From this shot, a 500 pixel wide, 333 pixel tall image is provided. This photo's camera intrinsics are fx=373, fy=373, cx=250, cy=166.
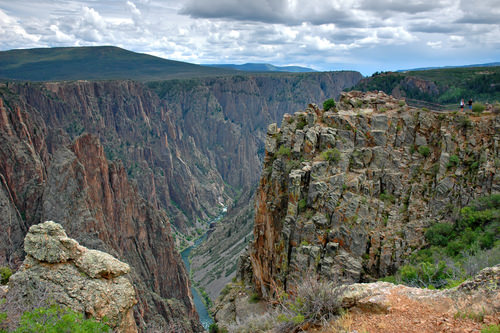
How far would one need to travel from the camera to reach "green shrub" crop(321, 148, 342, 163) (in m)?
20.8

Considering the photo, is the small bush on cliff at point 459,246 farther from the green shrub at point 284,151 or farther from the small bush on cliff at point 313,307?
the green shrub at point 284,151

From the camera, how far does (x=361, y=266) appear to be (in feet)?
61.3

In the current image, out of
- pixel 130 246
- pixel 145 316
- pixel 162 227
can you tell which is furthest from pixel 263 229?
pixel 162 227

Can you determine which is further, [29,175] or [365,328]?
[29,175]

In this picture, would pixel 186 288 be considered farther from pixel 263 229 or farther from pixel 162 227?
pixel 263 229

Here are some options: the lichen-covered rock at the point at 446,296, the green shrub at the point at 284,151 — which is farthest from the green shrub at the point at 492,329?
the green shrub at the point at 284,151

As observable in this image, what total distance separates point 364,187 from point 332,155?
2.46 m

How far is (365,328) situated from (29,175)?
55.3m

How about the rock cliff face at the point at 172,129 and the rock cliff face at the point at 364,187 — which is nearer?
the rock cliff face at the point at 364,187

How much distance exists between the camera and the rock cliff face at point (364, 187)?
19047mm

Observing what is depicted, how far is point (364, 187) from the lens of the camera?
2023cm

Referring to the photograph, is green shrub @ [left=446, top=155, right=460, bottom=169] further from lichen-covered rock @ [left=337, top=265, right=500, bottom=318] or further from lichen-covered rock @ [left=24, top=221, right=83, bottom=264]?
lichen-covered rock @ [left=24, top=221, right=83, bottom=264]

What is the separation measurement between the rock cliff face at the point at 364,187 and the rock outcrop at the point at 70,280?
9046 mm

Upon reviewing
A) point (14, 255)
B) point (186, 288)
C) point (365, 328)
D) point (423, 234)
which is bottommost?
point (186, 288)
